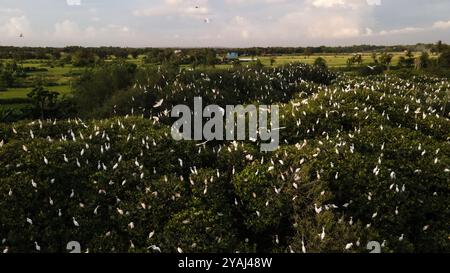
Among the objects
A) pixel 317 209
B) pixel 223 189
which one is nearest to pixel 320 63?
pixel 223 189

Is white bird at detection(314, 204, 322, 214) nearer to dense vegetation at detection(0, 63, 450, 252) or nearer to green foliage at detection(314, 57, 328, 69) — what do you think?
dense vegetation at detection(0, 63, 450, 252)

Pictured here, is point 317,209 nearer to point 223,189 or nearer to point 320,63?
point 223,189

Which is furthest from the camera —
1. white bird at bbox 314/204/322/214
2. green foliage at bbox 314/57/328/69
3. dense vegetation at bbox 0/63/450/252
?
green foliage at bbox 314/57/328/69

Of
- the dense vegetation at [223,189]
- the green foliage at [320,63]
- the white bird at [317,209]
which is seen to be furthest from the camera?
the green foliage at [320,63]

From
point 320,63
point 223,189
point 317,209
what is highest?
point 320,63

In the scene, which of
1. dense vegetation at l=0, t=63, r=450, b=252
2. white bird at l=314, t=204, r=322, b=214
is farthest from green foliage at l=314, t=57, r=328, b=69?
white bird at l=314, t=204, r=322, b=214

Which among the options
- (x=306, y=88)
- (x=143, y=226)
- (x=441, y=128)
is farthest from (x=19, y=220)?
(x=306, y=88)

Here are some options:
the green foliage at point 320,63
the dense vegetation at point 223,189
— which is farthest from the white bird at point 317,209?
the green foliage at point 320,63

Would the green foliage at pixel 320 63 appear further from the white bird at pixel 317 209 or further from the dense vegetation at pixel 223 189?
the white bird at pixel 317 209
